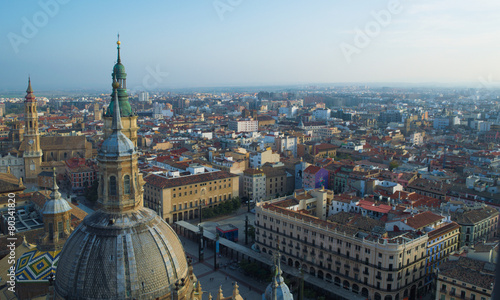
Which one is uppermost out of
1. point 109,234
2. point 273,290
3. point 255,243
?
point 109,234

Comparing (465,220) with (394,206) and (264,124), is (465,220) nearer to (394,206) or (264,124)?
(394,206)

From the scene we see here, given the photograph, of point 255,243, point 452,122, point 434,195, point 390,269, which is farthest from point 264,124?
point 390,269

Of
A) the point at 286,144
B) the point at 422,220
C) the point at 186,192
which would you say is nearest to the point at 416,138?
the point at 286,144

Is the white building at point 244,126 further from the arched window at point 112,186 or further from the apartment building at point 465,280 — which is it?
the arched window at point 112,186

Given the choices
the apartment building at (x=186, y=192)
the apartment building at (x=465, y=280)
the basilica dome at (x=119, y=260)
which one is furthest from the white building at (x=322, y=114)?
the basilica dome at (x=119, y=260)

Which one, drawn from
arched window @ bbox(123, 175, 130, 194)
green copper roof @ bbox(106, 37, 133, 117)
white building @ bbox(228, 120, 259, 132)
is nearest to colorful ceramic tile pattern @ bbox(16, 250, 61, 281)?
arched window @ bbox(123, 175, 130, 194)

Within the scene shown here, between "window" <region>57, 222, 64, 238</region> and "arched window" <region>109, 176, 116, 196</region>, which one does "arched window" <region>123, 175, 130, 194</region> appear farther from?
"window" <region>57, 222, 64, 238</region>
